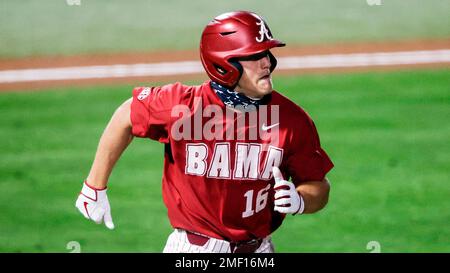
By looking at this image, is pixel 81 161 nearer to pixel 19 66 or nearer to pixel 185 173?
pixel 19 66

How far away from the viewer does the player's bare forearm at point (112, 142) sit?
784 cm

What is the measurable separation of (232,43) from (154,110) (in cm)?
68

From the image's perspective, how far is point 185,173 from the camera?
7.71 m

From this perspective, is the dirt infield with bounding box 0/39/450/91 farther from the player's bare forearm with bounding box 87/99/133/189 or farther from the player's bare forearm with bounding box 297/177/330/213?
the player's bare forearm with bounding box 297/177/330/213

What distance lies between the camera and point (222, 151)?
7727 millimetres

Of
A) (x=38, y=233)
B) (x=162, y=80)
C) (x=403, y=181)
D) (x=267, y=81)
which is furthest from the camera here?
(x=162, y=80)

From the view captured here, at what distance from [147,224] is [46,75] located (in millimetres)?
4160

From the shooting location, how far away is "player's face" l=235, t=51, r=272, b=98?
7.61m

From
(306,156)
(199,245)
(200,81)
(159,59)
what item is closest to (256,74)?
(306,156)

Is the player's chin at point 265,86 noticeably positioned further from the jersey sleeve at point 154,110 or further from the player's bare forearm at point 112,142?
the player's bare forearm at point 112,142

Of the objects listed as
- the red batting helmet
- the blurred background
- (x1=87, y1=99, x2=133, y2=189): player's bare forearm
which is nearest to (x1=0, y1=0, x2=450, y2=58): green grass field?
the blurred background

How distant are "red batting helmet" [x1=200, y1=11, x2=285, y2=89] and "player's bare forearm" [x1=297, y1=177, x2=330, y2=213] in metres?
0.82

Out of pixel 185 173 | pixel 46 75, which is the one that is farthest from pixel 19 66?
pixel 185 173

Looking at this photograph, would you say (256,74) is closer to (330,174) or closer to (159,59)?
(330,174)
